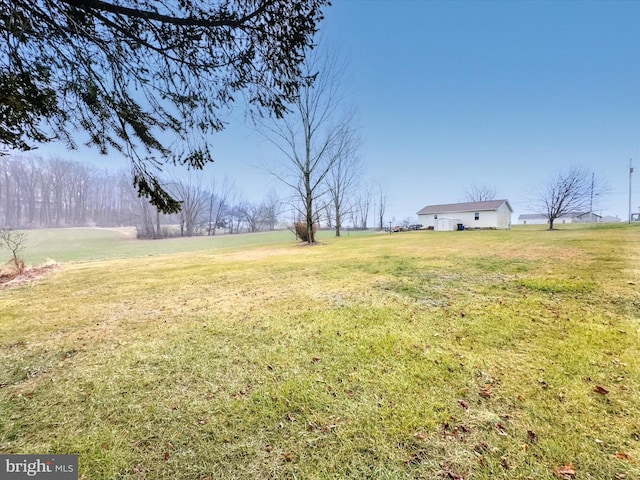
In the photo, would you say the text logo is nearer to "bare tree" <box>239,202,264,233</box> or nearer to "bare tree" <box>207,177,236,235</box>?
"bare tree" <box>207,177,236,235</box>

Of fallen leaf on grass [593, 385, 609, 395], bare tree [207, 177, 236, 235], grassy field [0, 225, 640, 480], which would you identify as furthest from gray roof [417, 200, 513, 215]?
fallen leaf on grass [593, 385, 609, 395]

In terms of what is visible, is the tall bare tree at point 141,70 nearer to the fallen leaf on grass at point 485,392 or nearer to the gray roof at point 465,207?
the fallen leaf on grass at point 485,392

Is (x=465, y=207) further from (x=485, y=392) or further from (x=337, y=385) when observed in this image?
(x=337, y=385)

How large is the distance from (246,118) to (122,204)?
3420 centimetres

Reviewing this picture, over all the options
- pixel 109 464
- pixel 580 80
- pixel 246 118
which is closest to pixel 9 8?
pixel 246 118

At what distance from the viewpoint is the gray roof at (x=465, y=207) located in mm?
32112

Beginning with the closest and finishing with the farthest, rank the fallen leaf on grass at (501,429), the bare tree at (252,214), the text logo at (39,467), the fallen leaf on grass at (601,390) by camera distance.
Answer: the text logo at (39,467) < the fallen leaf on grass at (501,429) < the fallen leaf on grass at (601,390) < the bare tree at (252,214)

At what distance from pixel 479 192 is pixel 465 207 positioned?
14.7 m

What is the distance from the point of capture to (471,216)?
109 feet

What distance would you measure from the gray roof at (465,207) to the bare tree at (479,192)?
11.9 meters

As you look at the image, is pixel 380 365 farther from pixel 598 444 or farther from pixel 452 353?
pixel 598 444

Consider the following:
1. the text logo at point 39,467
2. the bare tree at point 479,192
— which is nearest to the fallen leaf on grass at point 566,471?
the text logo at point 39,467

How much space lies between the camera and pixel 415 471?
1.26 meters

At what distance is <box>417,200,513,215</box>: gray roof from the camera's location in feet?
105
